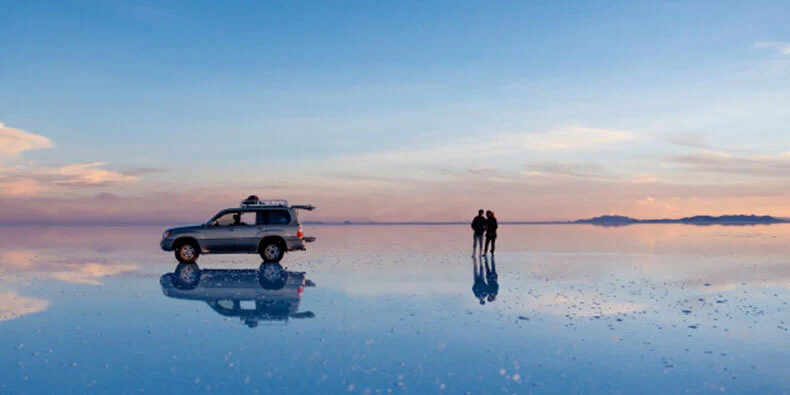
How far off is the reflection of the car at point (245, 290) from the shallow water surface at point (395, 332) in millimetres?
74

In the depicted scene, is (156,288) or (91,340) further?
(156,288)

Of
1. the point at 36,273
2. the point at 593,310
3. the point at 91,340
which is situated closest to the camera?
the point at 91,340

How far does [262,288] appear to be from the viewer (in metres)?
14.8

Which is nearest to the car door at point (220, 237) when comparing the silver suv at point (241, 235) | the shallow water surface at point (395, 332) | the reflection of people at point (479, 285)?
the silver suv at point (241, 235)

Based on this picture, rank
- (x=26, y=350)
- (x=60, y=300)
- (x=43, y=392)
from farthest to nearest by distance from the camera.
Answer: (x=60, y=300), (x=26, y=350), (x=43, y=392)

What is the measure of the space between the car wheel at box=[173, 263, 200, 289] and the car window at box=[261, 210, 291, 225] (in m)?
3.02

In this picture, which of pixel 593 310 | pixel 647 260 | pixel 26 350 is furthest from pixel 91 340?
pixel 647 260

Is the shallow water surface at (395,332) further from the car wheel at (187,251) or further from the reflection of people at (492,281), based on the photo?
the car wheel at (187,251)

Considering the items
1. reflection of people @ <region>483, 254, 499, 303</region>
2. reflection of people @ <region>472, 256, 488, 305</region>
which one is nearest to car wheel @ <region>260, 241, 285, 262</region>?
reflection of people @ <region>472, 256, 488, 305</region>

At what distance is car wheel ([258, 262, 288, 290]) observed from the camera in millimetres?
15477

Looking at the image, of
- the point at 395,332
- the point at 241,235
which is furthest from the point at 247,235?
the point at 395,332

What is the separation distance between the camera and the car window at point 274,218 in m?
21.5

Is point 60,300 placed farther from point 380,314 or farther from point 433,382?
point 433,382

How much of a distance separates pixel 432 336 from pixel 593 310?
425cm
